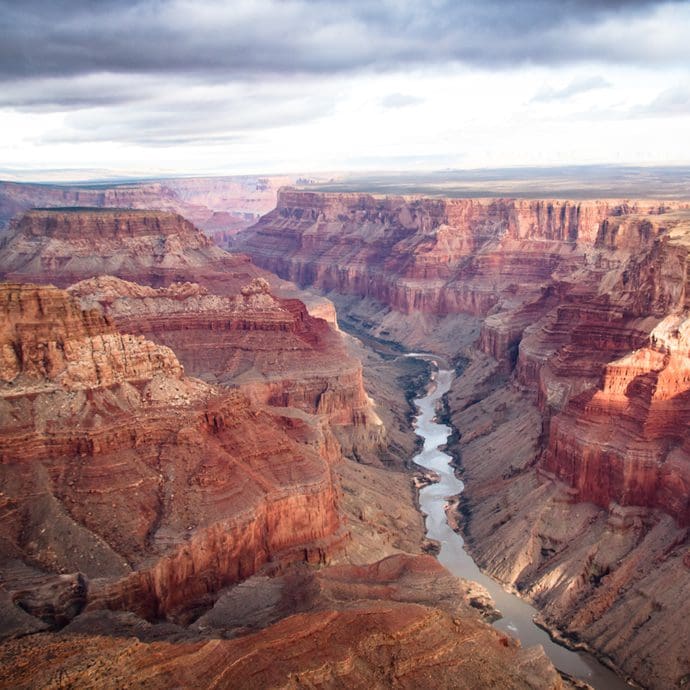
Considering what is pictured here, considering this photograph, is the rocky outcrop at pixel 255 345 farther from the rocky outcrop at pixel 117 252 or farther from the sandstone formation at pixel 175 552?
the sandstone formation at pixel 175 552

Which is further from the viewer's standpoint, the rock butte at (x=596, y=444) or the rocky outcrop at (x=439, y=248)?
the rocky outcrop at (x=439, y=248)

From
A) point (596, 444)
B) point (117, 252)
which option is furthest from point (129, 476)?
point (117, 252)

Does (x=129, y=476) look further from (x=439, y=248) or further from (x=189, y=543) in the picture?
(x=439, y=248)

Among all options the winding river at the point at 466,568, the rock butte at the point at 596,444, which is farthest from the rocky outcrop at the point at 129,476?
the rock butte at the point at 596,444

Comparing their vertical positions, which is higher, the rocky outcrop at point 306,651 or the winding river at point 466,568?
the rocky outcrop at point 306,651

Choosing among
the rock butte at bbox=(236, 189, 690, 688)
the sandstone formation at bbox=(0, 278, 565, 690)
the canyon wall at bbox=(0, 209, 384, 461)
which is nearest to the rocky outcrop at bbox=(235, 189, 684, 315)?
the rock butte at bbox=(236, 189, 690, 688)
